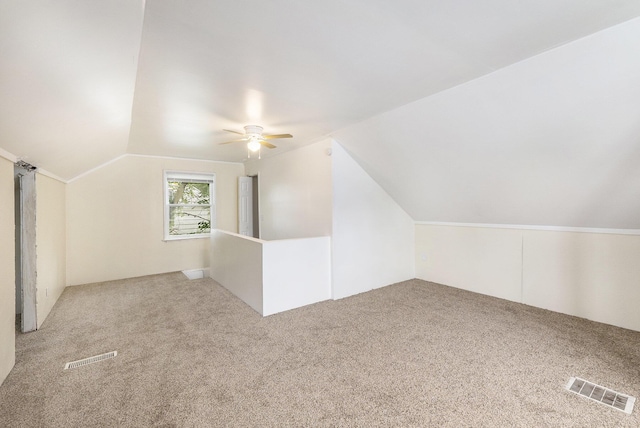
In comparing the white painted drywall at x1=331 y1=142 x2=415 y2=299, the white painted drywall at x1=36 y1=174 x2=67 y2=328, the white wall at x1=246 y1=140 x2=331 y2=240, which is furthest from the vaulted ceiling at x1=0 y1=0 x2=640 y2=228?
the white wall at x1=246 y1=140 x2=331 y2=240

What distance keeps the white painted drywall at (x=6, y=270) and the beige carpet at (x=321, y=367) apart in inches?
6.3

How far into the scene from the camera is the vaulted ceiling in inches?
59.5

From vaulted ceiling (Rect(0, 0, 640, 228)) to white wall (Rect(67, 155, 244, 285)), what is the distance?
4.20 feet

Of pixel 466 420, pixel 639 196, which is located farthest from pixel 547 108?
pixel 466 420

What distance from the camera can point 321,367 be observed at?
224 centimetres

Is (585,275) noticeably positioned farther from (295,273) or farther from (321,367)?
(295,273)

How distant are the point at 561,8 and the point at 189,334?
384cm

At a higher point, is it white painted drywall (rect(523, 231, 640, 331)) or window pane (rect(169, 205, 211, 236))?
window pane (rect(169, 205, 211, 236))

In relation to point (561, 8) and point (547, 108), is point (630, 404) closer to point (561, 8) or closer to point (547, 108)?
point (547, 108)

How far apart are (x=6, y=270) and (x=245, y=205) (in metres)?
4.14

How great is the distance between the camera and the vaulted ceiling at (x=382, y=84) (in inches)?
59.5

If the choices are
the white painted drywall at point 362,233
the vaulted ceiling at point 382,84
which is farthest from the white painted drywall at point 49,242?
the white painted drywall at point 362,233

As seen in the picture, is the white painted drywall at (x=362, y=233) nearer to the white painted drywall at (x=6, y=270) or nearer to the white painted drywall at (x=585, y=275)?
the white painted drywall at (x=585, y=275)

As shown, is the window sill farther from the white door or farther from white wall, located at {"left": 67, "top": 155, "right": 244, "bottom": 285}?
the white door
